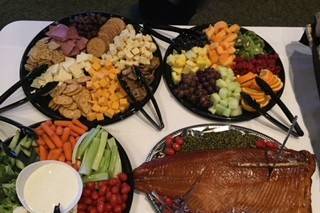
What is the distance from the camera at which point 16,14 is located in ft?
9.48

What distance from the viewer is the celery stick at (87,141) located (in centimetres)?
144

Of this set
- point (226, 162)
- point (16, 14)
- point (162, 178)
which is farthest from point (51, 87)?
point (16, 14)

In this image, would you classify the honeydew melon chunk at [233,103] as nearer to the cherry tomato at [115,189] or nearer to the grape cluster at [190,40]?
the grape cluster at [190,40]

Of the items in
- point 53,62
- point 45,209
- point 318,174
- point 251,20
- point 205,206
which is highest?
point 251,20

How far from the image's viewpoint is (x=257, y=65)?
1694mm

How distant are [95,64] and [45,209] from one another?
2.02 feet

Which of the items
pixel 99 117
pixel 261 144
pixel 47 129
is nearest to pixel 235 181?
pixel 261 144

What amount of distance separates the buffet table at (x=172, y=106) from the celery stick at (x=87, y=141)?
3.5 inches

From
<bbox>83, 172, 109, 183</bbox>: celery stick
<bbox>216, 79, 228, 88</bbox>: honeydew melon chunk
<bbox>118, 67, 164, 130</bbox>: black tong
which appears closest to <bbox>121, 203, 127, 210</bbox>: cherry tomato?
Answer: <bbox>83, 172, 109, 183</bbox>: celery stick

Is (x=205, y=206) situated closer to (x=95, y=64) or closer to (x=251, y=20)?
(x=95, y=64)

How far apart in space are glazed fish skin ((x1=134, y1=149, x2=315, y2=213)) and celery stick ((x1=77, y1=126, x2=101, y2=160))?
0.21 meters

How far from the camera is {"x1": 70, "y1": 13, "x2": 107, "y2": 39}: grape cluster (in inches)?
69.9

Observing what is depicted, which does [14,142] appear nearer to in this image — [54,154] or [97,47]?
[54,154]

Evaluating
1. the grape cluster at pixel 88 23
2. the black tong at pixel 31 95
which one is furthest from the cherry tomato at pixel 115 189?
the grape cluster at pixel 88 23
